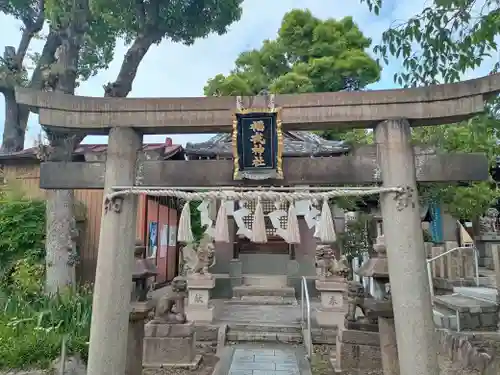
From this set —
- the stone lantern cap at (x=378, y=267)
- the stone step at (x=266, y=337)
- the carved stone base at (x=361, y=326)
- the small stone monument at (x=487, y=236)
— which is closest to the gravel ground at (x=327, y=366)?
the stone step at (x=266, y=337)

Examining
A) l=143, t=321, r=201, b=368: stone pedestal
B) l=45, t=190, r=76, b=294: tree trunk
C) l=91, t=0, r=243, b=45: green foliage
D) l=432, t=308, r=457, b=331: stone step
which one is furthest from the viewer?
l=91, t=0, r=243, b=45: green foliage

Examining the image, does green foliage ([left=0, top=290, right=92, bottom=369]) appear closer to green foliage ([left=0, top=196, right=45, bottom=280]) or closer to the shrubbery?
the shrubbery

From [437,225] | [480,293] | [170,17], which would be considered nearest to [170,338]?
[480,293]

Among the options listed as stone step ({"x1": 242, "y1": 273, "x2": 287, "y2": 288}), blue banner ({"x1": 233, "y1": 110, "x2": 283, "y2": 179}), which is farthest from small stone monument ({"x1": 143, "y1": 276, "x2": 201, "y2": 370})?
stone step ({"x1": 242, "y1": 273, "x2": 287, "y2": 288})

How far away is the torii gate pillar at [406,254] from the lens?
4105 millimetres

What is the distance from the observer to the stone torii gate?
4.22 m

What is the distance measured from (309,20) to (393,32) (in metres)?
17.6

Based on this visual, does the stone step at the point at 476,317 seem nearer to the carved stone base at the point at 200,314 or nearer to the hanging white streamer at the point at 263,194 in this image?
the hanging white streamer at the point at 263,194

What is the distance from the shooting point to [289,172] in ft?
15.0

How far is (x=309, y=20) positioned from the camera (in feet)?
70.0

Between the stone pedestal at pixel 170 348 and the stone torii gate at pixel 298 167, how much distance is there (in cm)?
310

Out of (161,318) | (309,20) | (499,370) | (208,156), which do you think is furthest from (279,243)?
(309,20)

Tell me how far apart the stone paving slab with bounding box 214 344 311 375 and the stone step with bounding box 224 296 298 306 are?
12.7ft

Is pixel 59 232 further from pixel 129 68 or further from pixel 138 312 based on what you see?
pixel 129 68
